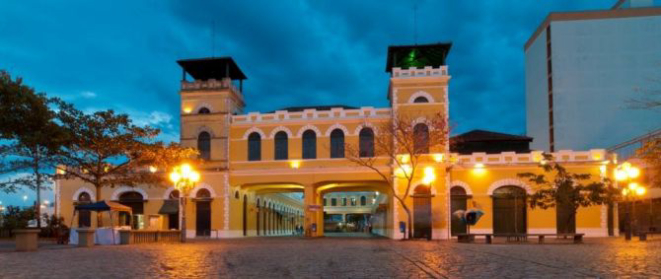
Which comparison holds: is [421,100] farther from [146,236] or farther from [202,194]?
[146,236]

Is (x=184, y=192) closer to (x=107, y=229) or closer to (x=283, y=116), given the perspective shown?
(x=107, y=229)

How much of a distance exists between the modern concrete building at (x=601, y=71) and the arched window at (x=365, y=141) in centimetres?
3111

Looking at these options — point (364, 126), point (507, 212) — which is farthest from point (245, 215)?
point (507, 212)

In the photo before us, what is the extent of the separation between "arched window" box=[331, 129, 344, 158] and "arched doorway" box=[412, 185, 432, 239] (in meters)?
5.37

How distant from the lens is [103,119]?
96.4ft

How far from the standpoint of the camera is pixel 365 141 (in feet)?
123

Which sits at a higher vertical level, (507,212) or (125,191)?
(125,191)

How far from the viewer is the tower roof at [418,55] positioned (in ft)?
124

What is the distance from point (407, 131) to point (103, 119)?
626 inches

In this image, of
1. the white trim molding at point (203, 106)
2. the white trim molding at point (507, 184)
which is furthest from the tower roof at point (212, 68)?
the white trim molding at point (507, 184)

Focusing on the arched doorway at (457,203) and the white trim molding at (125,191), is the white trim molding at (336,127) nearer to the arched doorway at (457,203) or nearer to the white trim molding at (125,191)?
the arched doorway at (457,203)

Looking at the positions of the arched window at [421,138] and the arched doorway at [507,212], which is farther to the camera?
the arched doorway at [507,212]

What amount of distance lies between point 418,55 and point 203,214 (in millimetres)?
17450

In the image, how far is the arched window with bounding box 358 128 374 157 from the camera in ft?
122
